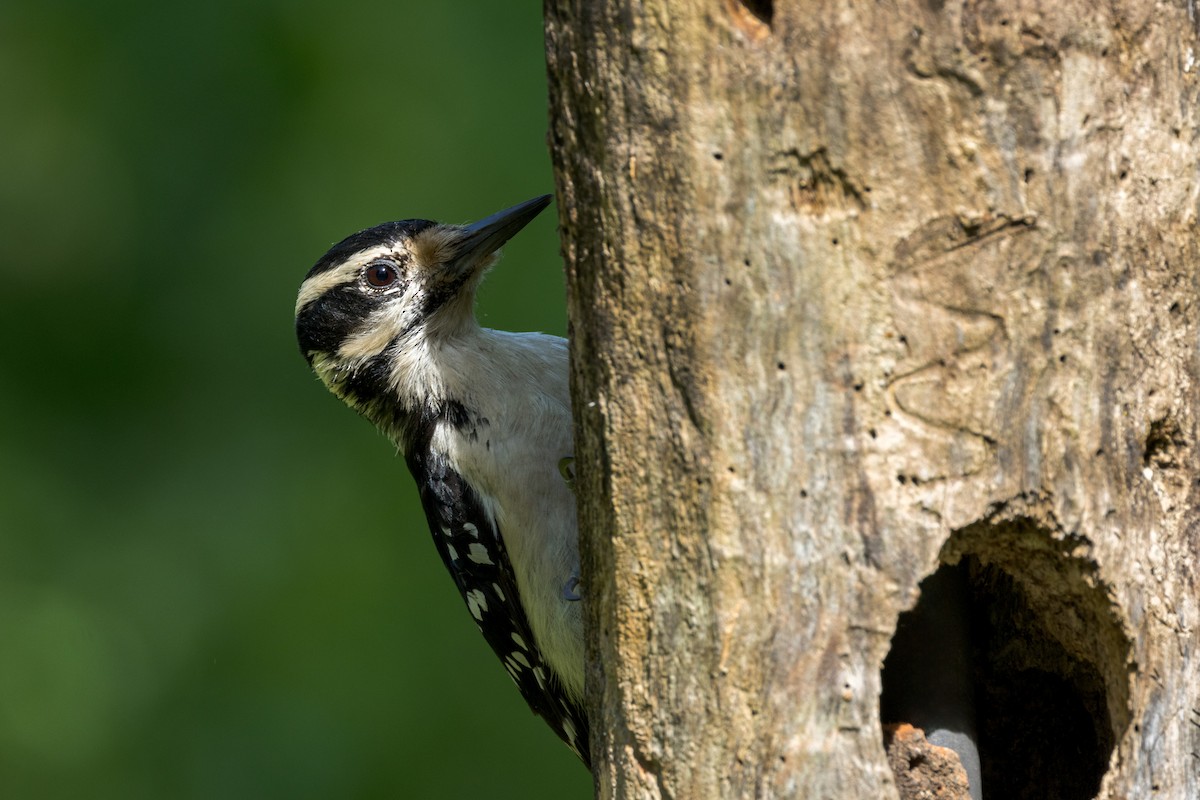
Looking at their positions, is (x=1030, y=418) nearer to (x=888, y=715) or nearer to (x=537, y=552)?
(x=888, y=715)

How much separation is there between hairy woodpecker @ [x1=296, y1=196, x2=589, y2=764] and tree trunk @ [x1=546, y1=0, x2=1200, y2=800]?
5.32 feet

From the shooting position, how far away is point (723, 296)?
2320mm

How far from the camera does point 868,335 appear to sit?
2301mm

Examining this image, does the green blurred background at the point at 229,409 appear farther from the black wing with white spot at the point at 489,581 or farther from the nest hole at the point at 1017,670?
the nest hole at the point at 1017,670

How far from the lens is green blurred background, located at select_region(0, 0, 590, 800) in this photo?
7.09 metres

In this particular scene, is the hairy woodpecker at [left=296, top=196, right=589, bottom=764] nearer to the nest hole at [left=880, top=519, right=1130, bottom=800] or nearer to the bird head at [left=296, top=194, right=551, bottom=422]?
the bird head at [left=296, top=194, right=551, bottom=422]

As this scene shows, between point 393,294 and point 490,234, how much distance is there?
0.36m

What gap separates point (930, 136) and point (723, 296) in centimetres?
44

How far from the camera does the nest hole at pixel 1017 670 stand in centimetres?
252

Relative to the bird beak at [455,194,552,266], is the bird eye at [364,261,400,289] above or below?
below

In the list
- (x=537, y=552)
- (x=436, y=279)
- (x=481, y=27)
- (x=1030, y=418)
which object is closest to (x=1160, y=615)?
(x=1030, y=418)

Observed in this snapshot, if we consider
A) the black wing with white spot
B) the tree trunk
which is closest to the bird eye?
the black wing with white spot

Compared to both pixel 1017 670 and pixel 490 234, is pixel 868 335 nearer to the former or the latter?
pixel 1017 670

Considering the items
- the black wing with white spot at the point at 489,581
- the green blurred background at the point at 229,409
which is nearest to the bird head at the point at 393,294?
the black wing with white spot at the point at 489,581
